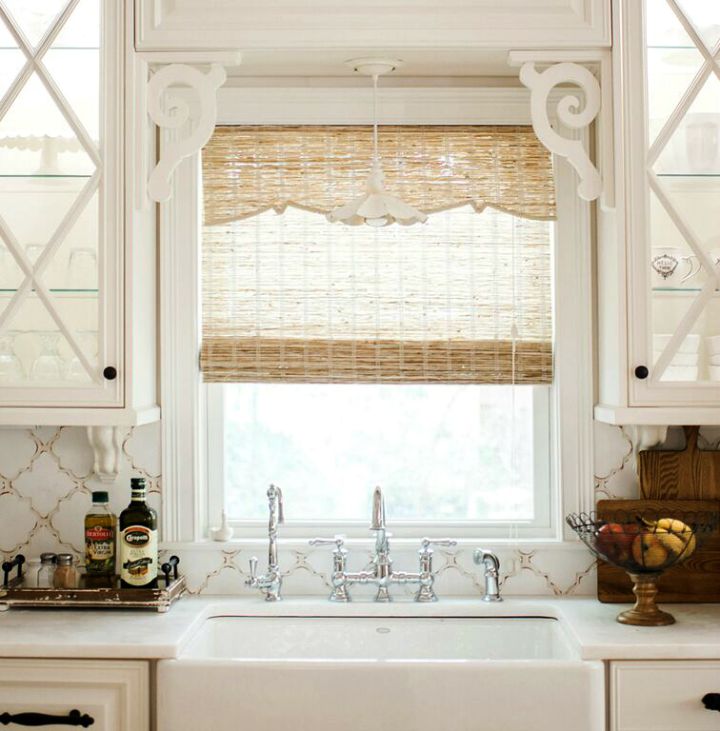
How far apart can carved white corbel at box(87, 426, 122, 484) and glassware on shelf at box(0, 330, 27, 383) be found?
0.80 ft

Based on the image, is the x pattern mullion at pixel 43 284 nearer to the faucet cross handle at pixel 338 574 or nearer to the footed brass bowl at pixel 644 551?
the faucet cross handle at pixel 338 574

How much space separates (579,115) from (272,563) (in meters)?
1.30

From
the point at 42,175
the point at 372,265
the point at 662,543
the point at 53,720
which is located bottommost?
the point at 53,720

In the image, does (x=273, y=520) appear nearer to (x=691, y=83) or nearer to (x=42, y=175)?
(x=42, y=175)

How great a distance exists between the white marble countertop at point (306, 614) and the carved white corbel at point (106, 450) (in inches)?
14.1

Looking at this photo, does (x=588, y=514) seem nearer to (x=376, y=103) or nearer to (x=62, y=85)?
(x=376, y=103)

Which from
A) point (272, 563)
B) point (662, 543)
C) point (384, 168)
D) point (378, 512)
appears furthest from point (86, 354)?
point (662, 543)

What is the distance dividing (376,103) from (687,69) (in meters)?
0.78

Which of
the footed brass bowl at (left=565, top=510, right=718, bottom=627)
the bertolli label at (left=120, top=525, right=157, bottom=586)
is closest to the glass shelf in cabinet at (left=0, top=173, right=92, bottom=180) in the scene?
the bertolli label at (left=120, top=525, right=157, bottom=586)

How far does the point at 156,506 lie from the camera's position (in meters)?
2.62

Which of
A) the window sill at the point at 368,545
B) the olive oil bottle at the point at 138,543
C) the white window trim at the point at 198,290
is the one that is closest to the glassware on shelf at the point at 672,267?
the white window trim at the point at 198,290

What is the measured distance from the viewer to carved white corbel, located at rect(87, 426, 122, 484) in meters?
2.50

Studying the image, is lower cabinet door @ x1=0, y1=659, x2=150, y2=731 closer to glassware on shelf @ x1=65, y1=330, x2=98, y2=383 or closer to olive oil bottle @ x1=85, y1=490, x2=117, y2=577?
olive oil bottle @ x1=85, y1=490, x2=117, y2=577

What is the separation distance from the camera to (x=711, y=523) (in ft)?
7.95
